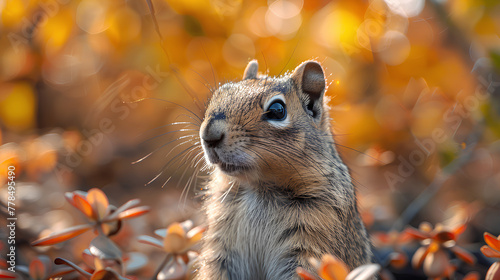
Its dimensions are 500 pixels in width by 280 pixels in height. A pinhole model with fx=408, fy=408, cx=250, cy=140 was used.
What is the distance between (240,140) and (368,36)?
5.44 feet

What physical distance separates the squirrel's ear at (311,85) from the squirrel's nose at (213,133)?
48 cm

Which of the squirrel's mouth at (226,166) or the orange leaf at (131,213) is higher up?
the squirrel's mouth at (226,166)

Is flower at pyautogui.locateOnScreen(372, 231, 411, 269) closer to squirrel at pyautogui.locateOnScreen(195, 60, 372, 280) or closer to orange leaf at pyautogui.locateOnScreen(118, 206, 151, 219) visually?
squirrel at pyautogui.locateOnScreen(195, 60, 372, 280)

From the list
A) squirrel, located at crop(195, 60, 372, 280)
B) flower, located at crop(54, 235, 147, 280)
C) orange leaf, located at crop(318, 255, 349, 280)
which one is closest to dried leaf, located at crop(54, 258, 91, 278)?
flower, located at crop(54, 235, 147, 280)

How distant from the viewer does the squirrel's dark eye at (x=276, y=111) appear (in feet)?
5.24

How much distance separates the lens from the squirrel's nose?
1.45 meters

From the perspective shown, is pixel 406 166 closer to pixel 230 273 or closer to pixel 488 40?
pixel 488 40

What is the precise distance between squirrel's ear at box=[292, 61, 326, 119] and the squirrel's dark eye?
197 millimetres

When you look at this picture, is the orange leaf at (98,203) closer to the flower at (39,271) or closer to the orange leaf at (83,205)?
the orange leaf at (83,205)

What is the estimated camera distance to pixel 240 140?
4.87 feet

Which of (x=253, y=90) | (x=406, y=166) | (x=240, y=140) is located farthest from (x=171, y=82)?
(x=406, y=166)

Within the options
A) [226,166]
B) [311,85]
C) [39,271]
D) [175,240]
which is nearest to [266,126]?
[226,166]
